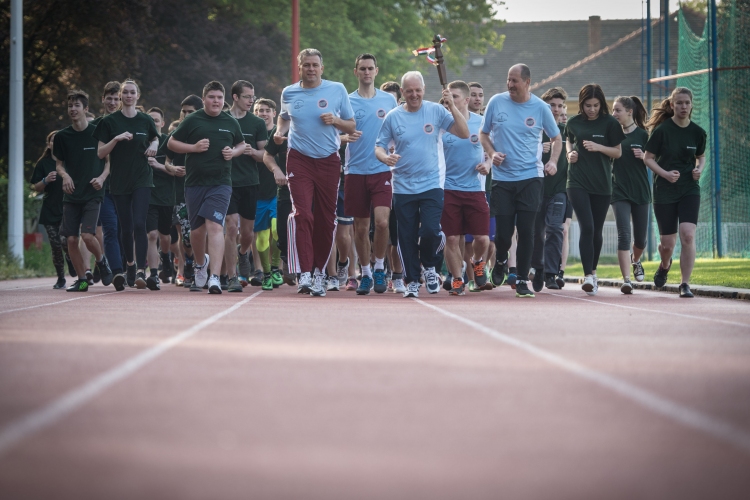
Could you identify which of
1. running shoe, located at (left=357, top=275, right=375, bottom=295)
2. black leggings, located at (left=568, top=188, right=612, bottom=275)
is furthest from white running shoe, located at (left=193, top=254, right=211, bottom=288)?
black leggings, located at (left=568, top=188, right=612, bottom=275)

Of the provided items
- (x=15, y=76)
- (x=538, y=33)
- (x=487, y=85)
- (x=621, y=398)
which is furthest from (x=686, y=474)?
(x=538, y=33)

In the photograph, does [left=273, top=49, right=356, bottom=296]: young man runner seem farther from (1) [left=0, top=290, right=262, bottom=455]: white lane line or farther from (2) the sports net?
(2) the sports net

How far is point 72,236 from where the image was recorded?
50.5 ft

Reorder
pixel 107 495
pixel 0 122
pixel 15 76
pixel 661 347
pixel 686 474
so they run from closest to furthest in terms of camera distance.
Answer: pixel 107 495 → pixel 686 474 → pixel 661 347 → pixel 15 76 → pixel 0 122

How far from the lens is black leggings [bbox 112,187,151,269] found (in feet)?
50.4

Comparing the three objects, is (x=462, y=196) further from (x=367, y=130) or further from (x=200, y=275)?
(x=200, y=275)

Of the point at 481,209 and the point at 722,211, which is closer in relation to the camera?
the point at 481,209

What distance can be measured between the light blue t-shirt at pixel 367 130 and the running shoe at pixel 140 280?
2828 millimetres

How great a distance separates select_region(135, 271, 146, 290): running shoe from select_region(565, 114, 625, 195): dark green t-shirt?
16.6ft

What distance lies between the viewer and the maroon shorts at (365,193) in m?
14.3

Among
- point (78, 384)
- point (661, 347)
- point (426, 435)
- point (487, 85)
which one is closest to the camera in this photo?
point (426, 435)

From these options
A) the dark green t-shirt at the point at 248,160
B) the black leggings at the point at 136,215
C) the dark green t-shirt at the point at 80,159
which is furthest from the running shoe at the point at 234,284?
the dark green t-shirt at the point at 80,159

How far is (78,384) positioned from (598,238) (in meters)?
9.64

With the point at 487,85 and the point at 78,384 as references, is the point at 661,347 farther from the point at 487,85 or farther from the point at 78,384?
the point at 487,85
